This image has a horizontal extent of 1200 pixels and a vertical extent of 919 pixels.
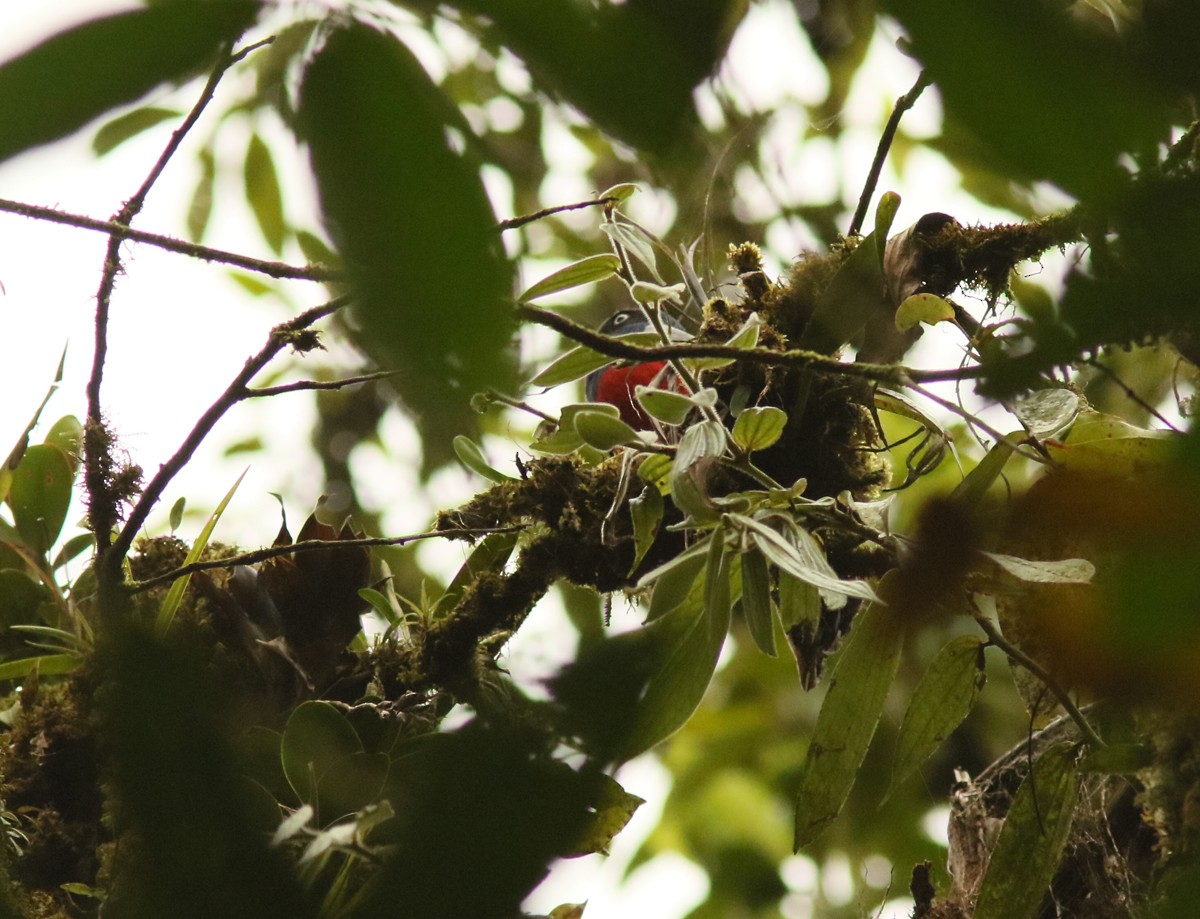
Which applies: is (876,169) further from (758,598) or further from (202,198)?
(202,198)

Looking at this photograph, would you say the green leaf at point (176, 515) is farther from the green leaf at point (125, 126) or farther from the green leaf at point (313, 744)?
the green leaf at point (125, 126)

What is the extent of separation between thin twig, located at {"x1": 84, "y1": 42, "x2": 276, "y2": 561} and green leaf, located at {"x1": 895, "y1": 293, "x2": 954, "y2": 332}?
0.72 metres

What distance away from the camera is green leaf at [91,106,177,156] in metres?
0.31

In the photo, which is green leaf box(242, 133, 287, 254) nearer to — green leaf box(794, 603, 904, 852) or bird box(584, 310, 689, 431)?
bird box(584, 310, 689, 431)

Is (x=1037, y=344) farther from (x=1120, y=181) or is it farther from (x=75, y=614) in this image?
(x=75, y=614)

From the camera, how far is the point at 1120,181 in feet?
0.88

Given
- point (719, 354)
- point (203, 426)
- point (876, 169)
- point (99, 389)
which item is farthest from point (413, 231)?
point (876, 169)

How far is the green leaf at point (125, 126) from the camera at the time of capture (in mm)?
314

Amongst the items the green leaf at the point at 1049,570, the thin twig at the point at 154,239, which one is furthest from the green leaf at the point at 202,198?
the green leaf at the point at 1049,570

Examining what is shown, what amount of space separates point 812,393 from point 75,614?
0.92 meters

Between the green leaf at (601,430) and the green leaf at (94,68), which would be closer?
the green leaf at (94,68)

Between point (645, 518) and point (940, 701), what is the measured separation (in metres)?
0.35

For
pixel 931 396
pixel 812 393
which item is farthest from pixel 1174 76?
pixel 812 393

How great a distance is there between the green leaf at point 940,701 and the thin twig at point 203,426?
0.71 m
